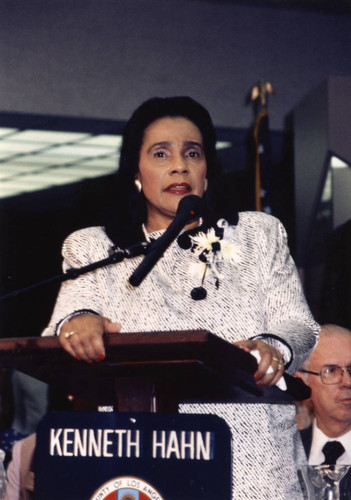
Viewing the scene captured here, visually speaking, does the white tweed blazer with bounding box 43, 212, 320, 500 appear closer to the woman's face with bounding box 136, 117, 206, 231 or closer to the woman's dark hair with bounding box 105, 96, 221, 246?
the woman's face with bounding box 136, 117, 206, 231

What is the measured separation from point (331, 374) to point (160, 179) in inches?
74.4

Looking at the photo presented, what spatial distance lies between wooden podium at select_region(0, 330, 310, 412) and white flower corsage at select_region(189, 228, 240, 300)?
367 millimetres

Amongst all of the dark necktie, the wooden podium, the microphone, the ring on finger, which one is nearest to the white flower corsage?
the microphone

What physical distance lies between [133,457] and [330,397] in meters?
2.46

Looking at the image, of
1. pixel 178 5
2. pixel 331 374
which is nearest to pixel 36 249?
pixel 178 5

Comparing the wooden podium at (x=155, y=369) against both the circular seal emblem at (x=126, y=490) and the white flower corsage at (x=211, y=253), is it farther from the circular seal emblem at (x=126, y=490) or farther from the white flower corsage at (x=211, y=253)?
the white flower corsage at (x=211, y=253)

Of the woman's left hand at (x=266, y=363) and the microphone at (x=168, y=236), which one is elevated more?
the microphone at (x=168, y=236)

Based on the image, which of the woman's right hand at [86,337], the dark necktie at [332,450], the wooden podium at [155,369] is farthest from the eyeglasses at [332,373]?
the woman's right hand at [86,337]

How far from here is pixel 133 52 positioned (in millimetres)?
5594

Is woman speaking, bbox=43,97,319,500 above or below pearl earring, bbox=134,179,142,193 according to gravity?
below

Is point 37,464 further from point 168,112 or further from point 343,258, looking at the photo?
point 343,258

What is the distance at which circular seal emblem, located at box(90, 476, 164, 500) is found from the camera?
4.17ft

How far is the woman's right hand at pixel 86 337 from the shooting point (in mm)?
1345

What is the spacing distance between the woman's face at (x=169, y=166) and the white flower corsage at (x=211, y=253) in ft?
0.43
